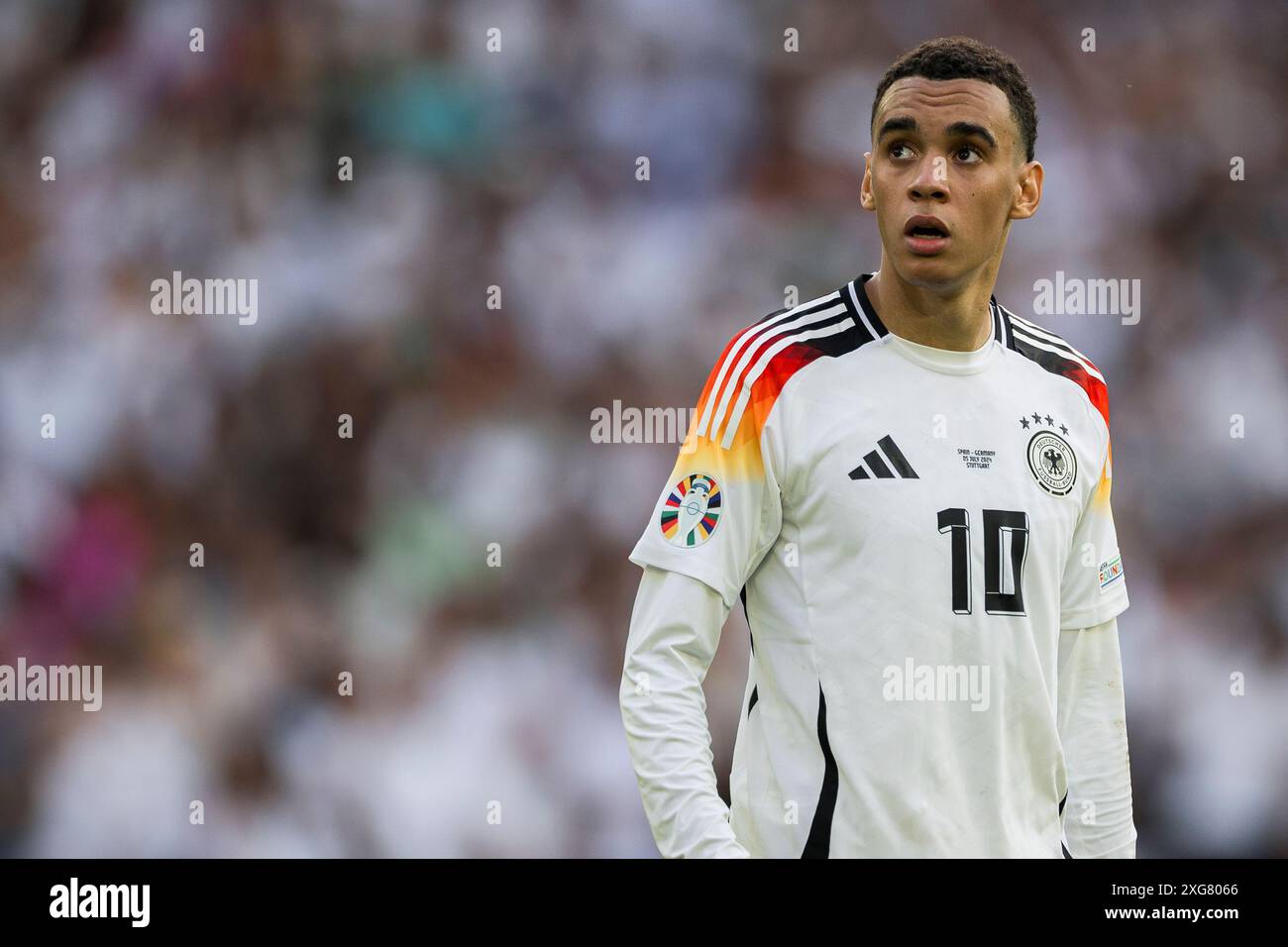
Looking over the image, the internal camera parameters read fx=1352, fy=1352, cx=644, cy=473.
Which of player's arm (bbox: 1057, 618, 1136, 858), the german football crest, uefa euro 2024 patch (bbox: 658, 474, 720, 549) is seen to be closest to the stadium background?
player's arm (bbox: 1057, 618, 1136, 858)

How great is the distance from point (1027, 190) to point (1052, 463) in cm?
40

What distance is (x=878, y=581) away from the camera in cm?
172

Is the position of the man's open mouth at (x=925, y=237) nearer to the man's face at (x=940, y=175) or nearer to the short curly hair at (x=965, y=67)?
the man's face at (x=940, y=175)

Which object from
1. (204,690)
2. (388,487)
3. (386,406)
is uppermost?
(386,406)

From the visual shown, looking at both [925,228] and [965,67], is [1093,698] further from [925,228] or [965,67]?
[965,67]

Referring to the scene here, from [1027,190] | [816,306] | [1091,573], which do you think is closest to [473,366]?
[816,306]

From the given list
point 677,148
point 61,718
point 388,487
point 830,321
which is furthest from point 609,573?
point 830,321

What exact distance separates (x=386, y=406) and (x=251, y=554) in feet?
1.68

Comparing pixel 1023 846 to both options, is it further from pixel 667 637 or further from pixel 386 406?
pixel 386 406

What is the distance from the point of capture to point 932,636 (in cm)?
171

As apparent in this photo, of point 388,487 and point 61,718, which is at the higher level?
point 388,487
